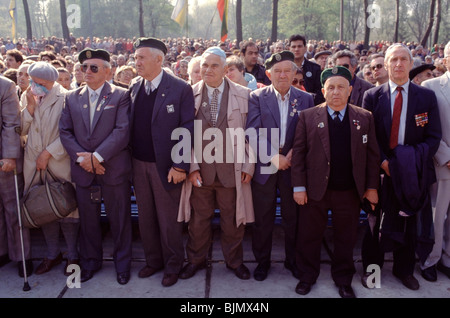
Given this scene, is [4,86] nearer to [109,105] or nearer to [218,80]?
[109,105]

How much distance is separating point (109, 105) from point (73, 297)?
177cm

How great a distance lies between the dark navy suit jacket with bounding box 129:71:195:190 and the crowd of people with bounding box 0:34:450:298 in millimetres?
11

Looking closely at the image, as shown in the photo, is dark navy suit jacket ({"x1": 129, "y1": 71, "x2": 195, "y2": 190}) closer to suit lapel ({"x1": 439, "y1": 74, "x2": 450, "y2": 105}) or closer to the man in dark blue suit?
the man in dark blue suit

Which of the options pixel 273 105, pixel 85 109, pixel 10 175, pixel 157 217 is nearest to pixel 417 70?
pixel 273 105

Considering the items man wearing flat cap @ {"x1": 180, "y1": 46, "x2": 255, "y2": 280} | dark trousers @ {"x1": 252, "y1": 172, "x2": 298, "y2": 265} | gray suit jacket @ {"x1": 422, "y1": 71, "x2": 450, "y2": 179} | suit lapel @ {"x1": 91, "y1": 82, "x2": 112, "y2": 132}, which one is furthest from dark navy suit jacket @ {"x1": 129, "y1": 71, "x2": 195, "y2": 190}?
gray suit jacket @ {"x1": 422, "y1": 71, "x2": 450, "y2": 179}

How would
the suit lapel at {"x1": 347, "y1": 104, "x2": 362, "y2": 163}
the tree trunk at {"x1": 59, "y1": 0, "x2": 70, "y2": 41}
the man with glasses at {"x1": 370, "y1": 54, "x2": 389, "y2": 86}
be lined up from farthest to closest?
the tree trunk at {"x1": 59, "y1": 0, "x2": 70, "y2": 41} < the man with glasses at {"x1": 370, "y1": 54, "x2": 389, "y2": 86} < the suit lapel at {"x1": 347, "y1": 104, "x2": 362, "y2": 163}

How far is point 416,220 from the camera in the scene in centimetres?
367

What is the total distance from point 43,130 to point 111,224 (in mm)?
1127

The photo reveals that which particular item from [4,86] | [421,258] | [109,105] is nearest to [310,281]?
[421,258]

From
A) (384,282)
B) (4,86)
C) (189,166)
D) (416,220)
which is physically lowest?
(384,282)

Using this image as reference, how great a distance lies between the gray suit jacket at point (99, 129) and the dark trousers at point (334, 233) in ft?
5.85

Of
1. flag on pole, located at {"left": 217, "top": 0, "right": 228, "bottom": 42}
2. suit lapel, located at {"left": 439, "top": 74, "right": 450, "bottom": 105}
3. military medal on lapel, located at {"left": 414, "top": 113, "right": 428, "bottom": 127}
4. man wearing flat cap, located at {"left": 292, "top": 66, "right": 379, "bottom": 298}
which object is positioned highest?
flag on pole, located at {"left": 217, "top": 0, "right": 228, "bottom": 42}

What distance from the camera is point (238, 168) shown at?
12.1ft

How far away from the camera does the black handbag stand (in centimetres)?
374
